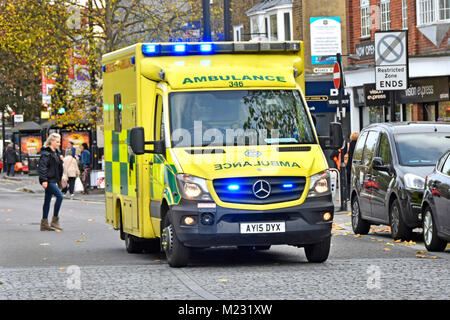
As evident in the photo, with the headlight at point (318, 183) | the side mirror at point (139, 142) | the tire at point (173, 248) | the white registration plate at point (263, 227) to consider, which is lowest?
the tire at point (173, 248)

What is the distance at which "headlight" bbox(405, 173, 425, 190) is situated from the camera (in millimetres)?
16562

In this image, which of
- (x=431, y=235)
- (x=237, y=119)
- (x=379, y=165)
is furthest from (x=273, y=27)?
(x=237, y=119)

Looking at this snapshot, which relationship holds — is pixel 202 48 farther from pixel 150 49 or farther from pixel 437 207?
pixel 437 207

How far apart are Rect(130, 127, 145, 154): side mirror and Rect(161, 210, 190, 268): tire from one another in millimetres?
828

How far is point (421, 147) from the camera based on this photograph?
17.6 metres

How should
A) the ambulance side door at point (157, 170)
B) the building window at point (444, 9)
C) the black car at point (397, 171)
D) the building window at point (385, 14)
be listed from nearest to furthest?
the ambulance side door at point (157, 170) → the black car at point (397, 171) → the building window at point (444, 9) → the building window at point (385, 14)

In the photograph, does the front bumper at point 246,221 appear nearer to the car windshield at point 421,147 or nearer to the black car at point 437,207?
the black car at point 437,207

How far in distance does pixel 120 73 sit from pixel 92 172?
2562 cm

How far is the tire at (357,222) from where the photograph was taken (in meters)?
19.2

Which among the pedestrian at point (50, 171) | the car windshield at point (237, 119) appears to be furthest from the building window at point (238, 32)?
the car windshield at point (237, 119)

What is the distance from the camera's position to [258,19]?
5656 cm

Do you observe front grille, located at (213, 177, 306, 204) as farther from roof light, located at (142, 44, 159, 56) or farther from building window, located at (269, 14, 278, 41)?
building window, located at (269, 14, 278, 41)

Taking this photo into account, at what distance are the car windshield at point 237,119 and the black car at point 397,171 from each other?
3.42 meters
